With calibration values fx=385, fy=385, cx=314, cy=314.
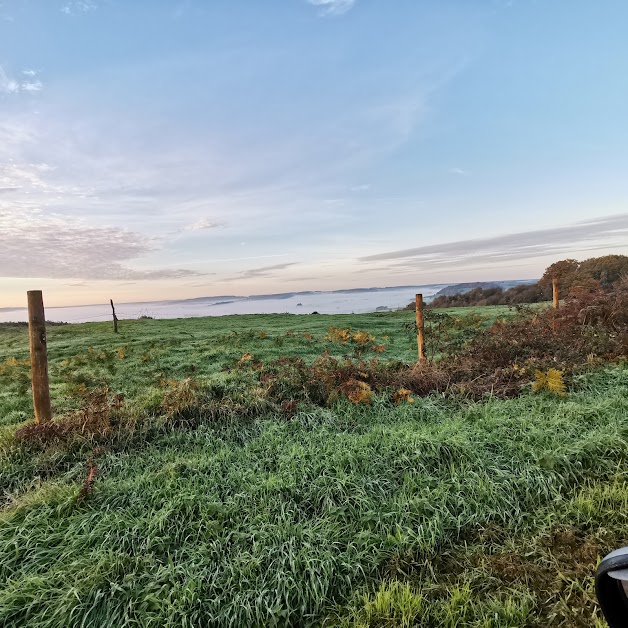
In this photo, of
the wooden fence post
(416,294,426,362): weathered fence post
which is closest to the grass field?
the wooden fence post

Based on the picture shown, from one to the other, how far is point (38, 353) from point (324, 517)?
4.60 metres

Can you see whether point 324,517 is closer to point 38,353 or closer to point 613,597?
point 613,597

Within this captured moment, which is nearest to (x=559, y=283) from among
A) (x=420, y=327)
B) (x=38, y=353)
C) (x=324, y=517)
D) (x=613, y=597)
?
(x=420, y=327)

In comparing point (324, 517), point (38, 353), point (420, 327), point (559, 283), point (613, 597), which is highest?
point (559, 283)

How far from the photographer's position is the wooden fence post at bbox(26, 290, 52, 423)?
534 cm

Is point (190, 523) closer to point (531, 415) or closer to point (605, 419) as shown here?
point (531, 415)

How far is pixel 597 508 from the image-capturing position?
11.6 feet

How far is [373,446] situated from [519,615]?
2.19 m

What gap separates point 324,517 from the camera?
3559 millimetres

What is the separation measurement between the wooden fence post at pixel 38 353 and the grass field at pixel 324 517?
25.1 inches

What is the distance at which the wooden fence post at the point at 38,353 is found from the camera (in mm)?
5340

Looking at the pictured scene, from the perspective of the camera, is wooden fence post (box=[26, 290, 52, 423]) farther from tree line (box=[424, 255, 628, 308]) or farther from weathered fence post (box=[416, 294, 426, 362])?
tree line (box=[424, 255, 628, 308])

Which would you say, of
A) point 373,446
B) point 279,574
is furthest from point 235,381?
point 279,574

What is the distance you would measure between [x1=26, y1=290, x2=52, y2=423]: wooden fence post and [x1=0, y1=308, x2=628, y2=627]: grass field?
2.09ft
